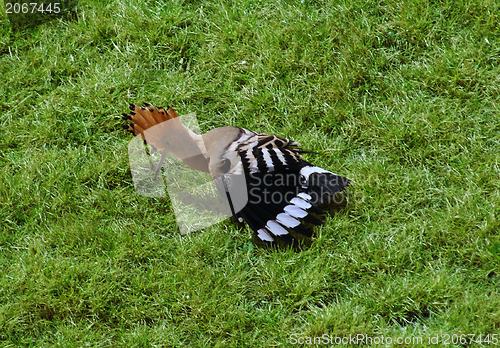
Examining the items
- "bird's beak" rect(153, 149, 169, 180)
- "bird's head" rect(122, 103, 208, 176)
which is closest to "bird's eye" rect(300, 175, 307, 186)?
"bird's head" rect(122, 103, 208, 176)

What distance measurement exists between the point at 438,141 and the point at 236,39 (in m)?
1.98

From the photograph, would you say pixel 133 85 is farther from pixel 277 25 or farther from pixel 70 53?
pixel 277 25

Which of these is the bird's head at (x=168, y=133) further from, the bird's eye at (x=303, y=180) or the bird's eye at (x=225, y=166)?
the bird's eye at (x=303, y=180)

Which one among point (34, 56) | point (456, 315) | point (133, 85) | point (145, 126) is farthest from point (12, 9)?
point (456, 315)

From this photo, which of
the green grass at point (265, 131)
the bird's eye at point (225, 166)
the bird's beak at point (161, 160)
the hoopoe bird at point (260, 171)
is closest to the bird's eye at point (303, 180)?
the hoopoe bird at point (260, 171)

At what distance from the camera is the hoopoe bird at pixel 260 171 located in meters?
3.15

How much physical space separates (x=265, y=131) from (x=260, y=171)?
2.17ft

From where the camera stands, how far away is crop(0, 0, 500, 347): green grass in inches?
123

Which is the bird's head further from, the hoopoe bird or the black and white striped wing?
the black and white striped wing

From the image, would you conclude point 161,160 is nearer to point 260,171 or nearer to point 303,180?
point 260,171

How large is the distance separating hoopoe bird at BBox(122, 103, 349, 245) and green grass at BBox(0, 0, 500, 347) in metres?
0.20

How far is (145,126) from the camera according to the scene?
326 cm

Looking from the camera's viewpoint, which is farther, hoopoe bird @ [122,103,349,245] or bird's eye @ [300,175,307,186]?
bird's eye @ [300,175,307,186]

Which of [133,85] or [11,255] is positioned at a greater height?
[133,85]
